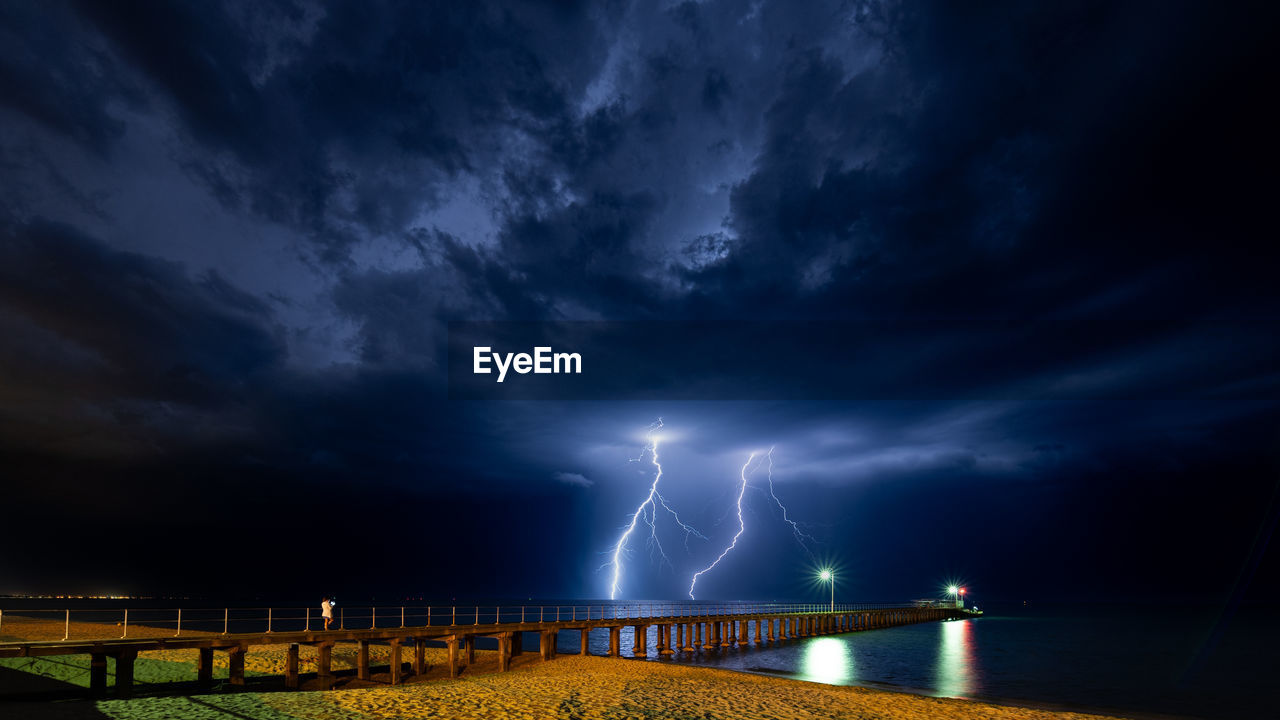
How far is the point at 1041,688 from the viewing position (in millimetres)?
37406

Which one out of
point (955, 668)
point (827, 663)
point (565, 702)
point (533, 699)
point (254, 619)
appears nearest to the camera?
point (565, 702)

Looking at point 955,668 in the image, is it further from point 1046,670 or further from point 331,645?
point 331,645

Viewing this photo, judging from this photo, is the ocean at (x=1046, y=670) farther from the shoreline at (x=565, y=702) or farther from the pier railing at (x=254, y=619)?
the shoreline at (x=565, y=702)

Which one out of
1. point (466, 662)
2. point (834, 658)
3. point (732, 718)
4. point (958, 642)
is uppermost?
point (732, 718)

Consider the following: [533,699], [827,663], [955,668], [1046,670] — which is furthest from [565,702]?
[1046,670]

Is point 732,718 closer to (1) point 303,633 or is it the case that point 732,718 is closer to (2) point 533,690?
(2) point 533,690

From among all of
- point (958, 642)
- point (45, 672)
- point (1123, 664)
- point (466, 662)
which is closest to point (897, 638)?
point (958, 642)

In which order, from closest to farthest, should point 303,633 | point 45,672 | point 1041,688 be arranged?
point 303,633 → point 45,672 → point 1041,688

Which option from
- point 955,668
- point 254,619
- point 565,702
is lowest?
point 955,668

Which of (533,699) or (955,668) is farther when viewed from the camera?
(955,668)

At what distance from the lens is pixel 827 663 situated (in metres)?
44.5

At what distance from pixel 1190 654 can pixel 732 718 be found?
218 ft

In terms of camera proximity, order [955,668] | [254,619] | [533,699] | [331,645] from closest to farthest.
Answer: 1. [533,699]
2. [331,645]
3. [254,619]
4. [955,668]

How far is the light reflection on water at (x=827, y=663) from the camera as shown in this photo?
36.4 m
